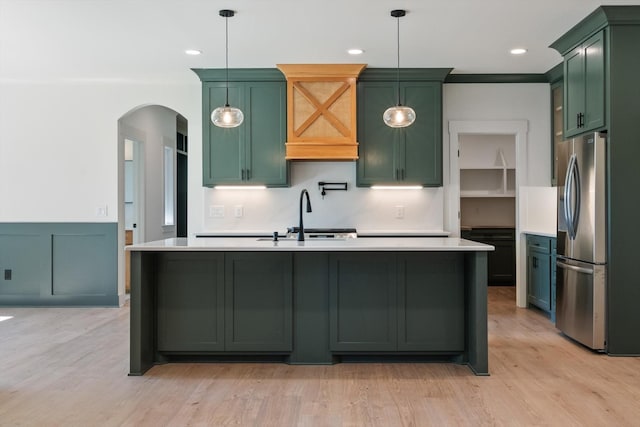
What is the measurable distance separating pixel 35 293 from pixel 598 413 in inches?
220

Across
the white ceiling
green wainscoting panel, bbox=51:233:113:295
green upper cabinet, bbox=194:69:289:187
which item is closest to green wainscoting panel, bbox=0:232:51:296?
green wainscoting panel, bbox=51:233:113:295

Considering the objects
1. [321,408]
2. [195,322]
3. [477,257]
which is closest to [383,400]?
[321,408]

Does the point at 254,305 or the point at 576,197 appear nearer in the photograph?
the point at 254,305

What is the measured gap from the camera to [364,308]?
3.41 m

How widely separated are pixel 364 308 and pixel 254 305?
748mm

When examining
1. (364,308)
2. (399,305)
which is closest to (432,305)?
(399,305)

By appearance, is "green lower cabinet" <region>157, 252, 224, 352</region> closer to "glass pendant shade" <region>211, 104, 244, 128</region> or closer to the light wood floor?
the light wood floor

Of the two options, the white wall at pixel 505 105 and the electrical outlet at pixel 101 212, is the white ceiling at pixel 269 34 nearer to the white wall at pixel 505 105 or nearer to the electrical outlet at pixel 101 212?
the white wall at pixel 505 105

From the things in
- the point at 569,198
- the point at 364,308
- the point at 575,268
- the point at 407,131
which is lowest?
the point at 364,308

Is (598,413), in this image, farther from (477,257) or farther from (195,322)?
(195,322)

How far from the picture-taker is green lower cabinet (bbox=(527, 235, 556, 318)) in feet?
15.8

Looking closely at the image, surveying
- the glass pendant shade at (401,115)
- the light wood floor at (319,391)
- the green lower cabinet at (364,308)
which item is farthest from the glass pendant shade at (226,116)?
the light wood floor at (319,391)

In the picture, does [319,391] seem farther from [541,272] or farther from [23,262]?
[23,262]

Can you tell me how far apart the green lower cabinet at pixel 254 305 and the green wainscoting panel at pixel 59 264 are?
9.31 ft
